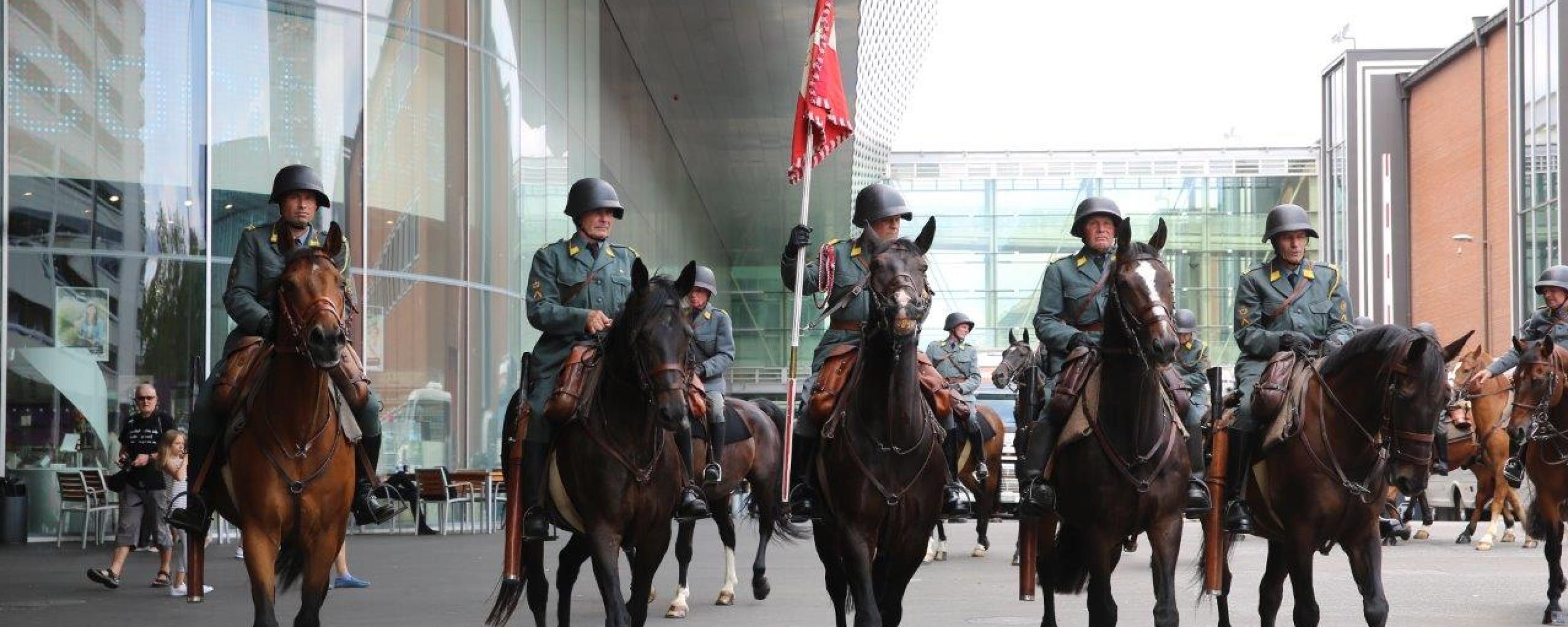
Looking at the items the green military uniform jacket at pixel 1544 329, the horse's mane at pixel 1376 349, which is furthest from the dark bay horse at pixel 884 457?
the green military uniform jacket at pixel 1544 329

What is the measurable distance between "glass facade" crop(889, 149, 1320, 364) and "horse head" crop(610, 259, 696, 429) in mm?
48582

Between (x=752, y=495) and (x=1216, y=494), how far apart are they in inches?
195

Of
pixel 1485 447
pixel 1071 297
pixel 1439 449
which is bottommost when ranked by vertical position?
pixel 1485 447

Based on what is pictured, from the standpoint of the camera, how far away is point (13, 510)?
22.7 m

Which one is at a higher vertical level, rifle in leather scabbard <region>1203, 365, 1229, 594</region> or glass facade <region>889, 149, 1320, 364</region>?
glass facade <region>889, 149, 1320, 364</region>

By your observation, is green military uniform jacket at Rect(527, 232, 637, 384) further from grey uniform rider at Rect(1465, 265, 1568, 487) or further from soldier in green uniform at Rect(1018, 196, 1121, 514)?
grey uniform rider at Rect(1465, 265, 1568, 487)

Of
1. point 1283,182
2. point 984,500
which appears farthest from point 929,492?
point 1283,182

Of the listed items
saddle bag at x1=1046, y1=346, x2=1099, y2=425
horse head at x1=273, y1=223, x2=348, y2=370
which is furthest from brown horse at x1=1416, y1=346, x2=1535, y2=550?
horse head at x1=273, y1=223, x2=348, y2=370

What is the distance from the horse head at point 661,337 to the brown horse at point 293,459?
1.45m

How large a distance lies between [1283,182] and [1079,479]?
54.0 meters

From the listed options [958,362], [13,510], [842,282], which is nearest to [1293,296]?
[842,282]

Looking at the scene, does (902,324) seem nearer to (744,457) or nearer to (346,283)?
(346,283)

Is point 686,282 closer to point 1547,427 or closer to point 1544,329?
point 1547,427

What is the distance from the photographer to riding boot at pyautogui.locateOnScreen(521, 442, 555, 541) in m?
10.3
